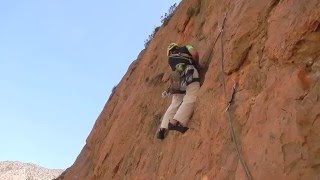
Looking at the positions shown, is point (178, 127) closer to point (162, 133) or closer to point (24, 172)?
point (162, 133)

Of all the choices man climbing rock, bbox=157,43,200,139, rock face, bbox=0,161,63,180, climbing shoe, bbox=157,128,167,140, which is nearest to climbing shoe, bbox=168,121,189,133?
A: man climbing rock, bbox=157,43,200,139

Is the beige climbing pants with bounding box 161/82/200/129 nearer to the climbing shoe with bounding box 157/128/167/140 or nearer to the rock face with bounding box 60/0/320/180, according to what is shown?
the rock face with bounding box 60/0/320/180

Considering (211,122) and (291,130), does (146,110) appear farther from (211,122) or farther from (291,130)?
(291,130)

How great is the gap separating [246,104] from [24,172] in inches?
2132

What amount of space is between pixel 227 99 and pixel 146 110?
5.28 m

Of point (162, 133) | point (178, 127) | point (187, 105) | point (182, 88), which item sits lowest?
point (178, 127)

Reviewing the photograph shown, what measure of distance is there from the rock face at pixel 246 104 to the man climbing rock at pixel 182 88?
20 centimetres

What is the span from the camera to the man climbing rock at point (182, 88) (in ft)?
31.7

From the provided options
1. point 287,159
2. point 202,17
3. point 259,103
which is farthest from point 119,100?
point 287,159

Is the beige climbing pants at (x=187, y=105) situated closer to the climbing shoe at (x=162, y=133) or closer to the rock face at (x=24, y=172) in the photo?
the climbing shoe at (x=162, y=133)

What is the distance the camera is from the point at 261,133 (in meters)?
6.85

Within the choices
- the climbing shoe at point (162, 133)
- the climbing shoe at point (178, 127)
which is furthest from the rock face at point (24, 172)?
the climbing shoe at point (178, 127)

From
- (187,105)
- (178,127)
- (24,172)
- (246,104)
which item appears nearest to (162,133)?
(178,127)

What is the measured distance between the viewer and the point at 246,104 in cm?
760
